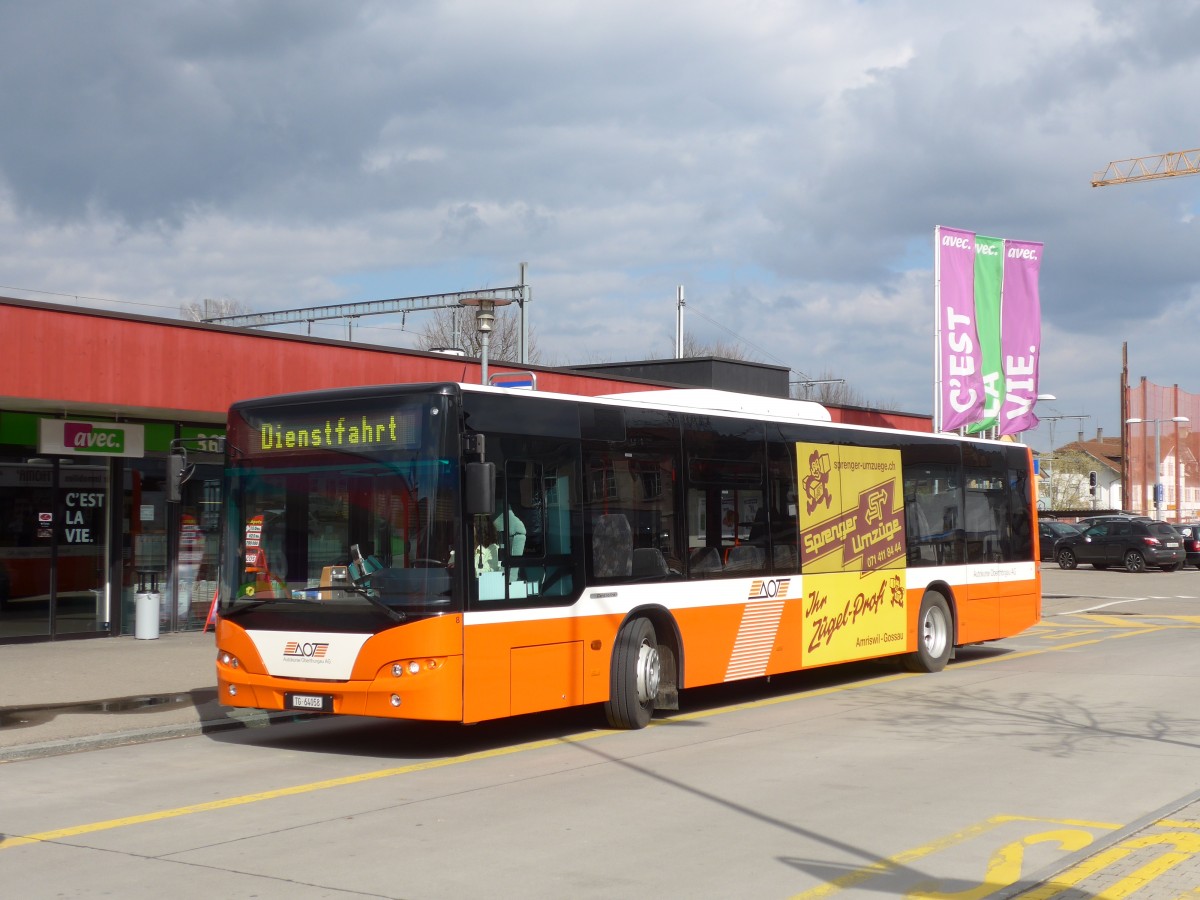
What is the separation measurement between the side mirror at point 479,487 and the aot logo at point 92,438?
11.4m

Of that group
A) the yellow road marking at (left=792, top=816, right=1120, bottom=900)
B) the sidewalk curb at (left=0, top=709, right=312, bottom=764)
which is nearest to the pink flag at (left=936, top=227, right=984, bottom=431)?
the sidewalk curb at (left=0, top=709, right=312, bottom=764)

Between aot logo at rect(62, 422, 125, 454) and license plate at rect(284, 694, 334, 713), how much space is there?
10334 millimetres

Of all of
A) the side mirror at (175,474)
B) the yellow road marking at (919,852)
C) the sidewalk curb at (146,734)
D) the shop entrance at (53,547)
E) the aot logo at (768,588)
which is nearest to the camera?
the yellow road marking at (919,852)

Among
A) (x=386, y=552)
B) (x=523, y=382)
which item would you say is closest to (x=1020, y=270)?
(x=523, y=382)

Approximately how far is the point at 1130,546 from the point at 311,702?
39.2m

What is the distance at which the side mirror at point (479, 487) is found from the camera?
9938 mm

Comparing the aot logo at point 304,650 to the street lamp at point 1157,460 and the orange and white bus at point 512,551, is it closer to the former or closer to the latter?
the orange and white bus at point 512,551

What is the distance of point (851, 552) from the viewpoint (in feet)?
50.0

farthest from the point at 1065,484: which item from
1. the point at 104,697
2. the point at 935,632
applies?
the point at 104,697

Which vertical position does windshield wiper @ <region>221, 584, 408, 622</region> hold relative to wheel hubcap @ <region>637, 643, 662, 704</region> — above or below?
above

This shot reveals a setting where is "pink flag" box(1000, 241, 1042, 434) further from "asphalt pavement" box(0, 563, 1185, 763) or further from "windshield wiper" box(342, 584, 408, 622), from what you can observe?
"windshield wiper" box(342, 584, 408, 622)

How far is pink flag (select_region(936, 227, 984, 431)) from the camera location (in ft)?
94.6

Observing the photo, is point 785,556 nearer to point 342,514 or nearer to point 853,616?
point 853,616

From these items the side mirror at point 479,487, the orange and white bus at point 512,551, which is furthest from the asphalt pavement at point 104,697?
the side mirror at point 479,487
